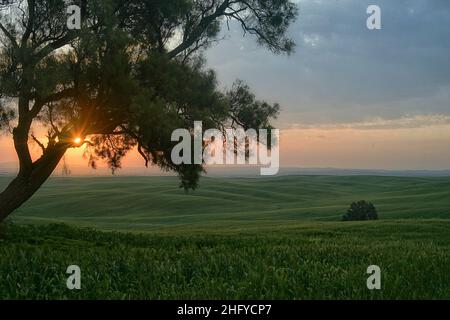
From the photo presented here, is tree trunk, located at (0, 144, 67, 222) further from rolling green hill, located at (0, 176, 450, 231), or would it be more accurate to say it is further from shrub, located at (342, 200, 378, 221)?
rolling green hill, located at (0, 176, 450, 231)

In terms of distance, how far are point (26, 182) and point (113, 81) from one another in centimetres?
559

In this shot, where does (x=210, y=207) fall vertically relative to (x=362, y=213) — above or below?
below

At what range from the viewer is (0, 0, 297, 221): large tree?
60.5 feet

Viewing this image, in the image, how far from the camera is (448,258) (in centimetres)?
1575

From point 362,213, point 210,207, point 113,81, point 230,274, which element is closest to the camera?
point 230,274

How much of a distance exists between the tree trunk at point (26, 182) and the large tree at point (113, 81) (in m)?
0.04

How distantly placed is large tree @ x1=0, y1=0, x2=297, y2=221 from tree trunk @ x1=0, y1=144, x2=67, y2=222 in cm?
4

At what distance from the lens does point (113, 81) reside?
18859mm

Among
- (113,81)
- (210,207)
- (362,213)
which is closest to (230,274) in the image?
(113,81)

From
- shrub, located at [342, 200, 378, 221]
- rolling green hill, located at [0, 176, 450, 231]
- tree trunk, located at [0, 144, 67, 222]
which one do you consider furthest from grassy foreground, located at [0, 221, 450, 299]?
rolling green hill, located at [0, 176, 450, 231]

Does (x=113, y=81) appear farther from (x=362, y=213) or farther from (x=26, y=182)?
(x=362, y=213)

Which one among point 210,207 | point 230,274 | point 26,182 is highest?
point 26,182

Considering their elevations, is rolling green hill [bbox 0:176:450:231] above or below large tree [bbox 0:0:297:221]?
below
